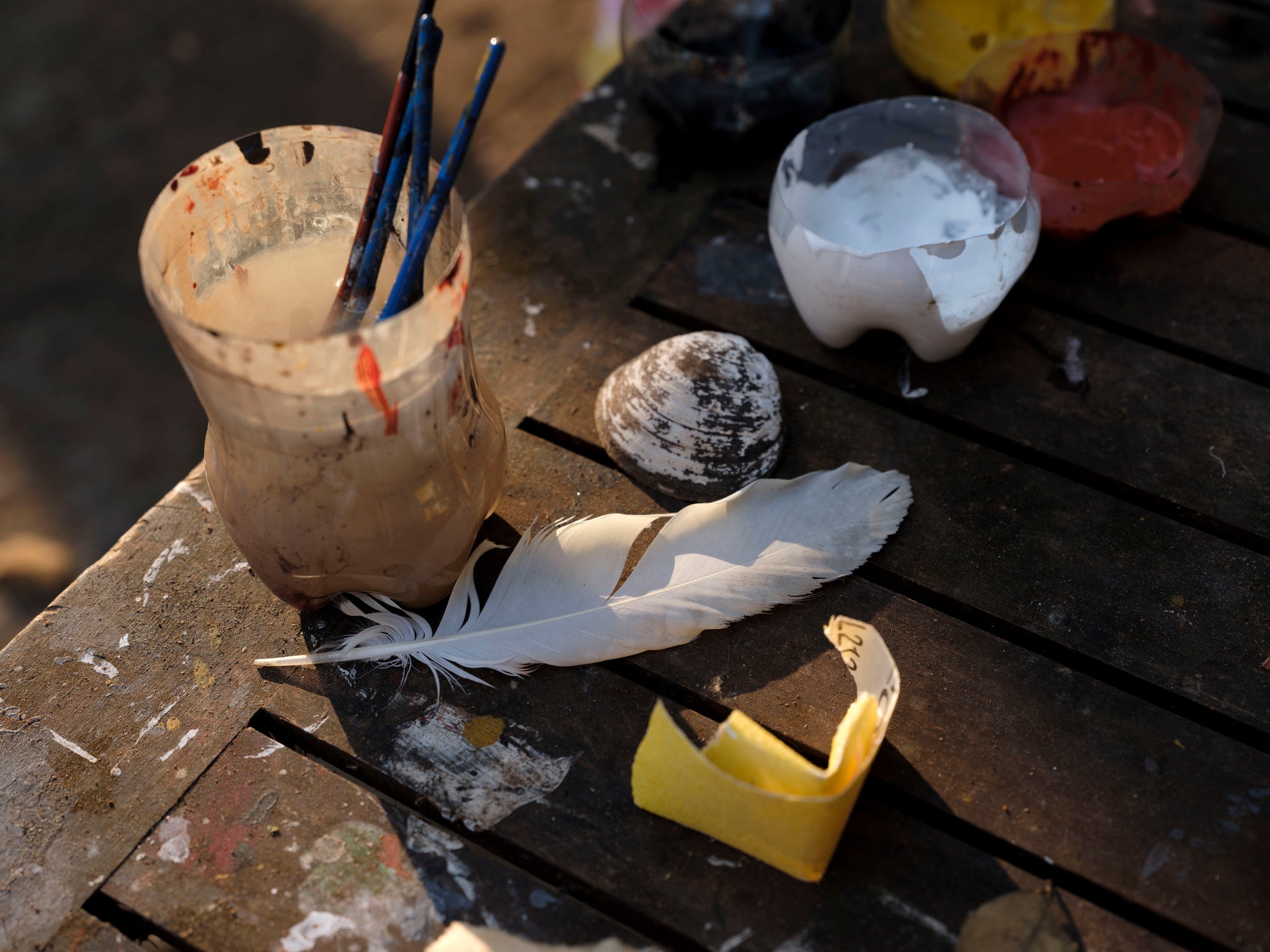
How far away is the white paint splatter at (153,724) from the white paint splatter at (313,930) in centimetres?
20

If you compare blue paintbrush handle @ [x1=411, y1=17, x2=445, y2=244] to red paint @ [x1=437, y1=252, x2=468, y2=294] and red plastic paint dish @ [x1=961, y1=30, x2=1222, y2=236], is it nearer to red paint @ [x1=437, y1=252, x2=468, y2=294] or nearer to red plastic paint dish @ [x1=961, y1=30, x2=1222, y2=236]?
red paint @ [x1=437, y1=252, x2=468, y2=294]

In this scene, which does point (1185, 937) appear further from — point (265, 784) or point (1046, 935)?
point (265, 784)

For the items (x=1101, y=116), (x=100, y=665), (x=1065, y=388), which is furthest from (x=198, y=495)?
(x=1101, y=116)

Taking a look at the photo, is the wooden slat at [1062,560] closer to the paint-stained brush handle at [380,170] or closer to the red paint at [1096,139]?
the paint-stained brush handle at [380,170]

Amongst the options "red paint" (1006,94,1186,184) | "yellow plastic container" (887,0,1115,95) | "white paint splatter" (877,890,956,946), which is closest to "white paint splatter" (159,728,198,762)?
"white paint splatter" (877,890,956,946)

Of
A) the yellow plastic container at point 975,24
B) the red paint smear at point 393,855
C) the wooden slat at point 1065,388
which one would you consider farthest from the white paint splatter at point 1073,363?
the red paint smear at point 393,855

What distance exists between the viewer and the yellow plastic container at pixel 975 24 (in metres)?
1.25

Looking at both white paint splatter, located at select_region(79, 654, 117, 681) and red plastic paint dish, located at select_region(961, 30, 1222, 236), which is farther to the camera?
red plastic paint dish, located at select_region(961, 30, 1222, 236)

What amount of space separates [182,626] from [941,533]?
65 centimetres

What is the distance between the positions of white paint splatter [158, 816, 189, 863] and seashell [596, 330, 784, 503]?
0.46 metres

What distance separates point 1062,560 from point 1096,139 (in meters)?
0.54

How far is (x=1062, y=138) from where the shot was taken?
3.81 feet

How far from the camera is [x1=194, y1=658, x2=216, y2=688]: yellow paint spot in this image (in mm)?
834

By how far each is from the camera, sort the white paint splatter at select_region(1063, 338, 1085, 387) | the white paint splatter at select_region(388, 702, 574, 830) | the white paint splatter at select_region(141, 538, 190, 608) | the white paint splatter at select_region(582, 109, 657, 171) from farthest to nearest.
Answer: the white paint splatter at select_region(582, 109, 657, 171) < the white paint splatter at select_region(1063, 338, 1085, 387) < the white paint splatter at select_region(141, 538, 190, 608) < the white paint splatter at select_region(388, 702, 574, 830)
